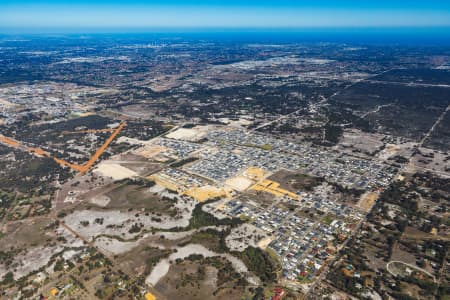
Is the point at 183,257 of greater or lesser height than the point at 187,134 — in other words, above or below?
below

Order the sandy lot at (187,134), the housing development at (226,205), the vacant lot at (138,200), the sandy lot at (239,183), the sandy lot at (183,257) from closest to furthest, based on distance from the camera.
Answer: the housing development at (226,205), the sandy lot at (183,257), the vacant lot at (138,200), the sandy lot at (239,183), the sandy lot at (187,134)

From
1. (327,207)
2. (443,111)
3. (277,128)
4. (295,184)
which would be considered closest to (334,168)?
(295,184)

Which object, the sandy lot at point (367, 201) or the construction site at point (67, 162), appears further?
the construction site at point (67, 162)

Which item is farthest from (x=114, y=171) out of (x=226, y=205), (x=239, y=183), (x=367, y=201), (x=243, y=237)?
(x=367, y=201)

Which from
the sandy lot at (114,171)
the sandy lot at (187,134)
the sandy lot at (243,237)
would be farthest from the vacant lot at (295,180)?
the sandy lot at (187,134)

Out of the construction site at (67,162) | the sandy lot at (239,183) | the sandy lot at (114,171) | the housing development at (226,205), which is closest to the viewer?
the housing development at (226,205)

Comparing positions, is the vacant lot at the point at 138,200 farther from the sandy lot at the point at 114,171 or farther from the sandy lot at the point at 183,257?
the sandy lot at the point at 183,257

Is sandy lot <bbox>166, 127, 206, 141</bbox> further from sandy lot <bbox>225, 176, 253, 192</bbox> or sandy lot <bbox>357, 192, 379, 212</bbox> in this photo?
sandy lot <bbox>357, 192, 379, 212</bbox>

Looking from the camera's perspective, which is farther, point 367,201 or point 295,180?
point 295,180

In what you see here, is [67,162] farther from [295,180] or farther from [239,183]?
[295,180]
